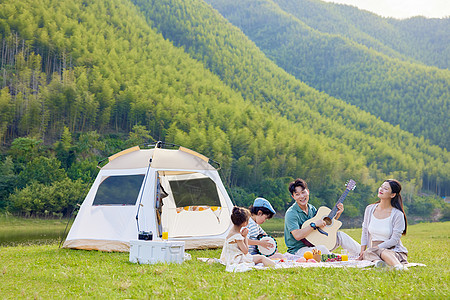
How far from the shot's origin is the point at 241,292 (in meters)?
3.99

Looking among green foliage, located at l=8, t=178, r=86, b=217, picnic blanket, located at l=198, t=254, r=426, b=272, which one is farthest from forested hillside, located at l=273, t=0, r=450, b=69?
picnic blanket, located at l=198, t=254, r=426, b=272

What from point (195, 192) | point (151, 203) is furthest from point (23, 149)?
point (151, 203)

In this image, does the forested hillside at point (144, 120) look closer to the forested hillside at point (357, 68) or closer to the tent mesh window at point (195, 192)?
the forested hillside at point (357, 68)

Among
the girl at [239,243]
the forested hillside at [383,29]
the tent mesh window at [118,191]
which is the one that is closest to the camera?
the girl at [239,243]

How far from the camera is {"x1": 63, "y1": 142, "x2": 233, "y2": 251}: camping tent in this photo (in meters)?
8.54

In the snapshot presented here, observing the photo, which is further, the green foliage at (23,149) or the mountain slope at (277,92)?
the mountain slope at (277,92)

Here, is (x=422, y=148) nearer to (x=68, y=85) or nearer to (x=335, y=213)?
(x=68, y=85)

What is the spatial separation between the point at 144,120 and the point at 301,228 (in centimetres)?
3802

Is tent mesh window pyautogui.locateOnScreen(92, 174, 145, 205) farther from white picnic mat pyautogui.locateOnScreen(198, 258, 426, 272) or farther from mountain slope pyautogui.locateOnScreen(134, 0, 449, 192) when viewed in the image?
mountain slope pyautogui.locateOnScreen(134, 0, 449, 192)

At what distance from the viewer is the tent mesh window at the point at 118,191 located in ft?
29.8

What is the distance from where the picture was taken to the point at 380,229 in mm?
5480

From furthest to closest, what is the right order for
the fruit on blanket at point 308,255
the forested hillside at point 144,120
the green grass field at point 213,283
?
the forested hillside at point 144,120 → the fruit on blanket at point 308,255 → the green grass field at point 213,283

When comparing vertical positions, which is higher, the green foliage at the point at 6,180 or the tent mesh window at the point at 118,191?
the tent mesh window at the point at 118,191

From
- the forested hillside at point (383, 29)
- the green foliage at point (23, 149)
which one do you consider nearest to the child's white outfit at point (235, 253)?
the green foliage at point (23, 149)
